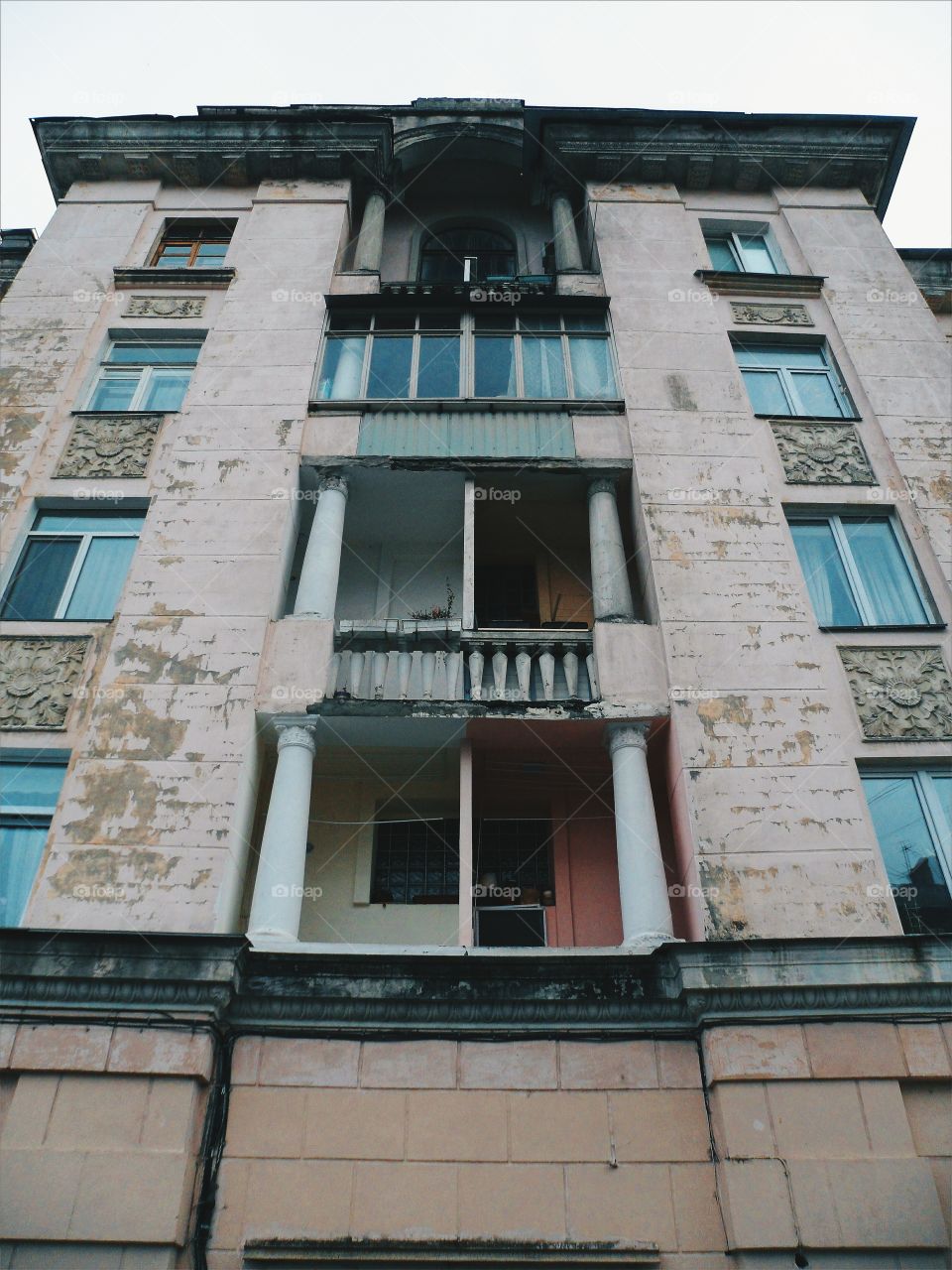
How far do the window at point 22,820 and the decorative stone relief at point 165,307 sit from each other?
26.5 ft

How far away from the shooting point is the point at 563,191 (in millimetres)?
17531

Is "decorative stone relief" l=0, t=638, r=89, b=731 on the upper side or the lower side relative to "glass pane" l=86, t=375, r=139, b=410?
lower

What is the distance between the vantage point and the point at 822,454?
12461mm

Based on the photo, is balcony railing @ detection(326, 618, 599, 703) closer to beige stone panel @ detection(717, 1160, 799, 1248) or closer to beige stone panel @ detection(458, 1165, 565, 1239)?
beige stone panel @ detection(458, 1165, 565, 1239)

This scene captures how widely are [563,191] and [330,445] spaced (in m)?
8.65

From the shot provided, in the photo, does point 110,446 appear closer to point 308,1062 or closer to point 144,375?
point 144,375

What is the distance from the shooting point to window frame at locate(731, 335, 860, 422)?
13.1 meters

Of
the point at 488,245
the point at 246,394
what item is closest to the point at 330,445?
the point at 246,394

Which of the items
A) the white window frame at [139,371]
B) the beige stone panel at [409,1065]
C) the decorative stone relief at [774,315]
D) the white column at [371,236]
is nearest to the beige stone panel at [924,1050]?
the beige stone panel at [409,1065]

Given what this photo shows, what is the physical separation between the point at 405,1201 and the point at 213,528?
25.3ft

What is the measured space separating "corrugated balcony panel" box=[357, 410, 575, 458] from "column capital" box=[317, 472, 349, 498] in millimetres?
521

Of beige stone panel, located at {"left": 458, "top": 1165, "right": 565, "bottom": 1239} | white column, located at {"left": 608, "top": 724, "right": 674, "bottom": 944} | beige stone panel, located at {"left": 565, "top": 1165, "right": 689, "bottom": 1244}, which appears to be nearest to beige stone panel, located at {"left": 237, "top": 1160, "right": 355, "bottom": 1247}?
beige stone panel, located at {"left": 458, "top": 1165, "right": 565, "bottom": 1239}

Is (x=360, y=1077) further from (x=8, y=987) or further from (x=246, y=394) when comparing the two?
(x=246, y=394)

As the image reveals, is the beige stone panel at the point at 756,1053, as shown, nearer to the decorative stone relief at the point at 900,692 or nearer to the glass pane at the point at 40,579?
the decorative stone relief at the point at 900,692
